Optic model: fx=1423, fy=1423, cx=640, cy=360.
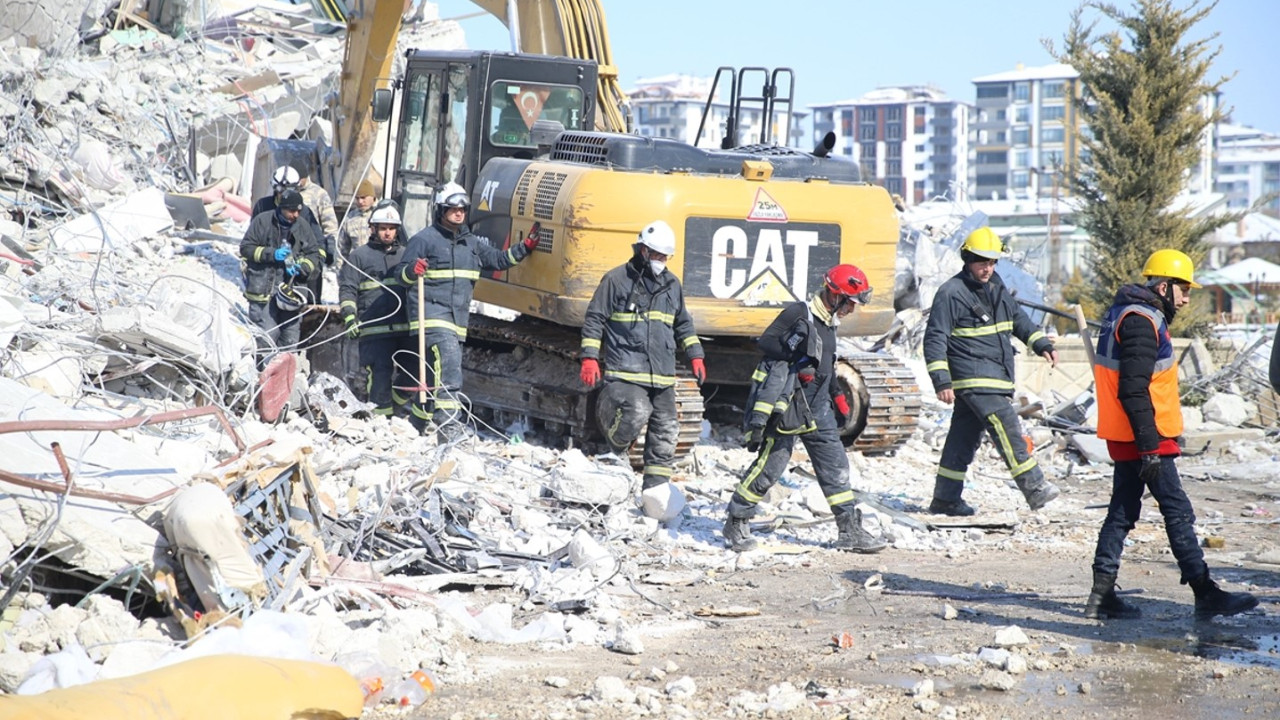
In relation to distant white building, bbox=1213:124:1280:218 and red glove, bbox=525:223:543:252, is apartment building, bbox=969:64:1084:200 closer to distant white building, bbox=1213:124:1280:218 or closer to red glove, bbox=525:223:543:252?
distant white building, bbox=1213:124:1280:218

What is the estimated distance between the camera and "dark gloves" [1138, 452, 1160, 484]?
5973 millimetres

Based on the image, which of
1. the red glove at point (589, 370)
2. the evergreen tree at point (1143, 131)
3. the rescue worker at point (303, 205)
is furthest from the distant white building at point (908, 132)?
the red glove at point (589, 370)

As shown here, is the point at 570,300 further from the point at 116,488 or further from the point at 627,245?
the point at 116,488

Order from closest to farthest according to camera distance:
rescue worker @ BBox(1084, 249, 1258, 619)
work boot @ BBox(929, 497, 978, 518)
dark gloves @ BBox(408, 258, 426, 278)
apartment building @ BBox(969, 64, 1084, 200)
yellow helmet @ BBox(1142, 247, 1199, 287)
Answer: rescue worker @ BBox(1084, 249, 1258, 619) < yellow helmet @ BBox(1142, 247, 1199, 287) < work boot @ BBox(929, 497, 978, 518) < dark gloves @ BBox(408, 258, 426, 278) < apartment building @ BBox(969, 64, 1084, 200)

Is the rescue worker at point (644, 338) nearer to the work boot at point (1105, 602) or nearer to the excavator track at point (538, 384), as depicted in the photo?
the excavator track at point (538, 384)

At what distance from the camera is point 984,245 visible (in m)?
8.26

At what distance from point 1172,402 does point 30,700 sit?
4.59 meters

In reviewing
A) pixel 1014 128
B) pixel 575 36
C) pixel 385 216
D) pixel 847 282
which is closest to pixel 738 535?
pixel 847 282

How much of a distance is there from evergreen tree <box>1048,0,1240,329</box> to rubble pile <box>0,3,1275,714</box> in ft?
15.2

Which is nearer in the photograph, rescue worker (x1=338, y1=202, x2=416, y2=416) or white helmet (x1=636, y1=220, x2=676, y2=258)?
white helmet (x1=636, y1=220, x2=676, y2=258)

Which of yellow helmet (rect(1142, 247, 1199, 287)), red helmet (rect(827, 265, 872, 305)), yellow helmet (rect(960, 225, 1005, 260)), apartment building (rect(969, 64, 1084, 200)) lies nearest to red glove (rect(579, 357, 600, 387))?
red helmet (rect(827, 265, 872, 305))

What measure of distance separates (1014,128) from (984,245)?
3885 inches

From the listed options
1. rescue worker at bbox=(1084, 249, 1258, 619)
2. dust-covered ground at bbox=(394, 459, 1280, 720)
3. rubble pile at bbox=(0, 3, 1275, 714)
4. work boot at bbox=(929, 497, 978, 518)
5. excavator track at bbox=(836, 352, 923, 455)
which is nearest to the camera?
dust-covered ground at bbox=(394, 459, 1280, 720)

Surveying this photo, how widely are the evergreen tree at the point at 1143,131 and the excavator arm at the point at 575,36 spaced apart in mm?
8804
